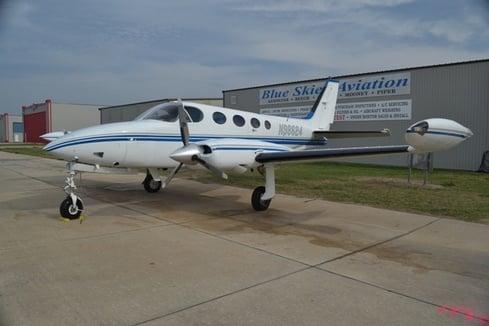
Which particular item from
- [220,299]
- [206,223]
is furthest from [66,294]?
[206,223]

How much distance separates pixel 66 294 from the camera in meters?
4.51

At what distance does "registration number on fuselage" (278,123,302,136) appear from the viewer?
13.3 meters

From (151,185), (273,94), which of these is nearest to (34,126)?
(273,94)

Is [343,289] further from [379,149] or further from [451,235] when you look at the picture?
[379,149]

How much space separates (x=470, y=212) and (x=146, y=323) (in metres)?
8.23

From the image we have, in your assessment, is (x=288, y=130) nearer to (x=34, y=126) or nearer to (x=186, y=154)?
(x=186, y=154)

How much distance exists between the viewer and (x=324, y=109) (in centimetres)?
1605

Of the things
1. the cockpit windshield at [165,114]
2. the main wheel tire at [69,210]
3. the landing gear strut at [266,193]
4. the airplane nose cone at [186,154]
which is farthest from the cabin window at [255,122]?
the main wheel tire at [69,210]

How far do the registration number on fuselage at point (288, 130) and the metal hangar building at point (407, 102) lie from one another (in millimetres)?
10118

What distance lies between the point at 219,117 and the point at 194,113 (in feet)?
2.64

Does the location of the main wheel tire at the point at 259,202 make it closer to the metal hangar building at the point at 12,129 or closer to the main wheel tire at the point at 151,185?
the main wheel tire at the point at 151,185

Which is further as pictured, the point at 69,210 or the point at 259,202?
the point at 259,202

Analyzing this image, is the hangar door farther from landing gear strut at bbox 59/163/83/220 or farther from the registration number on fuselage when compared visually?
landing gear strut at bbox 59/163/83/220

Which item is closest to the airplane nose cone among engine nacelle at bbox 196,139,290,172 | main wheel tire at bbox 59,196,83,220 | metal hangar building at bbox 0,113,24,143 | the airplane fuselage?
engine nacelle at bbox 196,139,290,172
